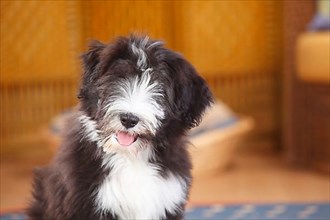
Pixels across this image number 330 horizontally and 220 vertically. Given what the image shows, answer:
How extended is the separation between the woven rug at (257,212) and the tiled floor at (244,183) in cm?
9

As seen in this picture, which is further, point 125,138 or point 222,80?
point 222,80

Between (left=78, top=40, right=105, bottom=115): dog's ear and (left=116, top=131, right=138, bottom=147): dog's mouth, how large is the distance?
0.12m

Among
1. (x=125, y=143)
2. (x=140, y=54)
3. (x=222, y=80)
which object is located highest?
(x=140, y=54)

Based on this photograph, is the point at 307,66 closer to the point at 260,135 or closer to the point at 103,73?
the point at 260,135

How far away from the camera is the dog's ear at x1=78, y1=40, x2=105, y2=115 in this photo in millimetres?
1659

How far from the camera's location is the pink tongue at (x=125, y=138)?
1602mm

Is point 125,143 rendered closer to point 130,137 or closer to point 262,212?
point 130,137

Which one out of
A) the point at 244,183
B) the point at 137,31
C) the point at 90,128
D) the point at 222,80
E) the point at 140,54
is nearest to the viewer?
the point at 140,54

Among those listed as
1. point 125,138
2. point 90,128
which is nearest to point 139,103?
point 125,138

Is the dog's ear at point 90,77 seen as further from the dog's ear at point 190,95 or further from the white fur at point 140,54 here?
the dog's ear at point 190,95

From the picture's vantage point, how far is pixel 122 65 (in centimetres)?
162

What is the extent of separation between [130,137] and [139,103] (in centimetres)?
12

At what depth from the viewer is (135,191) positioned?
1728mm

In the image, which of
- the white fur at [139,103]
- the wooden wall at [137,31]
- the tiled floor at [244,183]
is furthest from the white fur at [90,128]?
the tiled floor at [244,183]
